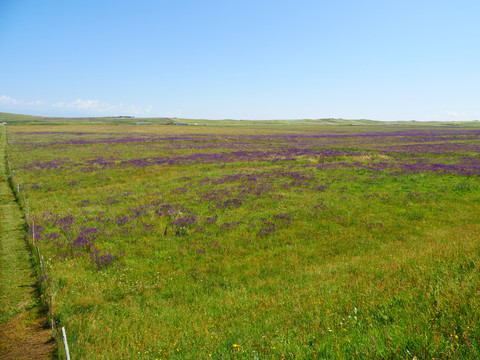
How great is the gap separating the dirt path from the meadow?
0.55 metres

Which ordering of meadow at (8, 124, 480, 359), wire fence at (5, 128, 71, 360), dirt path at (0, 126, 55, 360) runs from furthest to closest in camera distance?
1. wire fence at (5, 128, 71, 360)
2. dirt path at (0, 126, 55, 360)
3. meadow at (8, 124, 480, 359)

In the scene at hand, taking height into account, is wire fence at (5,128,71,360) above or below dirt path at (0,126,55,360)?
above

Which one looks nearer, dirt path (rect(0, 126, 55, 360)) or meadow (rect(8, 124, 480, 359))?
meadow (rect(8, 124, 480, 359))

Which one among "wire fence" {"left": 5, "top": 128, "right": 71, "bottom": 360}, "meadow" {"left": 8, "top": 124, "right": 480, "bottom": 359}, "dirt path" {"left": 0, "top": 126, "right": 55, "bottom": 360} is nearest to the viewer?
"meadow" {"left": 8, "top": 124, "right": 480, "bottom": 359}

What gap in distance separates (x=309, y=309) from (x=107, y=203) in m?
18.0

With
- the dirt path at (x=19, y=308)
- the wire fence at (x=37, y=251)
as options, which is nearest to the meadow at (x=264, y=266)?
the wire fence at (x=37, y=251)

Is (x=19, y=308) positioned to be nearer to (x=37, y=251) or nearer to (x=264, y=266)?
(x=37, y=251)

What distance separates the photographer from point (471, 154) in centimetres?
4088

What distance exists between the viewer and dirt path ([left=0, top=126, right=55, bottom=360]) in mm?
6508

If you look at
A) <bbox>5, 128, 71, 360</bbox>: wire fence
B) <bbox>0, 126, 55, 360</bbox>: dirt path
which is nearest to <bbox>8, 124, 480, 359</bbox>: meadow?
<bbox>5, 128, 71, 360</bbox>: wire fence

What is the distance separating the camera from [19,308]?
26.3 ft

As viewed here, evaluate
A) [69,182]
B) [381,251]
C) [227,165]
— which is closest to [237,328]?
[381,251]

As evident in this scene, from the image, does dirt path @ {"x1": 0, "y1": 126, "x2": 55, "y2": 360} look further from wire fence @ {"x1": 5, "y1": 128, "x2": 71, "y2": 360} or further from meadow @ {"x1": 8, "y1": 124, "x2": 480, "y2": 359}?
meadow @ {"x1": 8, "y1": 124, "x2": 480, "y2": 359}

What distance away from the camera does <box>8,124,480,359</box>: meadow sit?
17.3 feet
